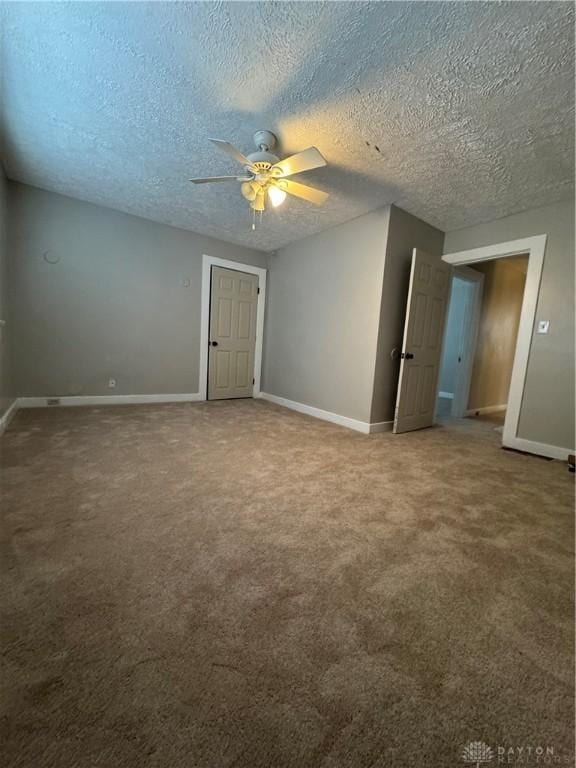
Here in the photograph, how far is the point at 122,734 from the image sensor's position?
2.51ft

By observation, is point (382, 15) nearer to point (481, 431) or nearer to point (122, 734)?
point (122, 734)

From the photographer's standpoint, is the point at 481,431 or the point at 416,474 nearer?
the point at 416,474

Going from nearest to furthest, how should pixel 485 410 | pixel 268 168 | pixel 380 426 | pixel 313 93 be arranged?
pixel 313 93 → pixel 268 168 → pixel 380 426 → pixel 485 410

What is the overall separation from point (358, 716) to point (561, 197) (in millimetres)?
4191

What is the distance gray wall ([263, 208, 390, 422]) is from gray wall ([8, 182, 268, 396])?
1.20 m

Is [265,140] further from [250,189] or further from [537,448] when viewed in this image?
[537,448]

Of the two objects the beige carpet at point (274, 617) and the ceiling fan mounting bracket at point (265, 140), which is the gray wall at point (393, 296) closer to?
the beige carpet at point (274, 617)

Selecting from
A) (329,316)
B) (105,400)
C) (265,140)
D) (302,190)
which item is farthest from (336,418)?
(105,400)

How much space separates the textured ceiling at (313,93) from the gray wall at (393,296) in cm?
43

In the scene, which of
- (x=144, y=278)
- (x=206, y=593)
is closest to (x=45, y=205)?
(x=144, y=278)

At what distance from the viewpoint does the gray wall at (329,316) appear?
144 inches

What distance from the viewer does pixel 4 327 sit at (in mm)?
3332

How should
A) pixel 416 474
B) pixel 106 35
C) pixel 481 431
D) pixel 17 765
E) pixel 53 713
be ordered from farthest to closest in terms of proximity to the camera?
pixel 481 431 < pixel 416 474 < pixel 106 35 < pixel 53 713 < pixel 17 765

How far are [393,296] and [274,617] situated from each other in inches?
133
